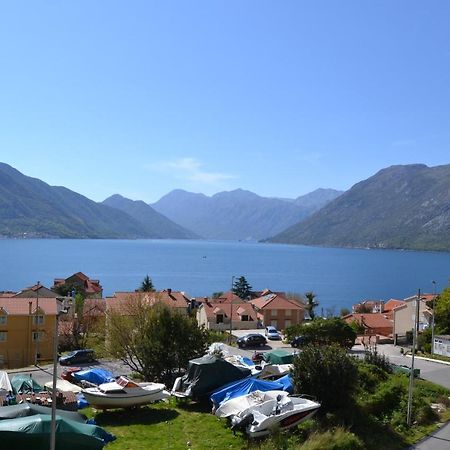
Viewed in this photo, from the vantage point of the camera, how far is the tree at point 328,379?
1739cm

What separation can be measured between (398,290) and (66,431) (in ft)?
471

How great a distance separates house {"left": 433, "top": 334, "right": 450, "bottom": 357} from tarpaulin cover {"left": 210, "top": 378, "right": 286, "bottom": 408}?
86.7 feet

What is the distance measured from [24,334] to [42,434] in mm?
33334

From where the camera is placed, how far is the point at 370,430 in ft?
55.4

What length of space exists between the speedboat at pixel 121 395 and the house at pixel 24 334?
2594 centimetres

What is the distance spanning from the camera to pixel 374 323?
61.1m

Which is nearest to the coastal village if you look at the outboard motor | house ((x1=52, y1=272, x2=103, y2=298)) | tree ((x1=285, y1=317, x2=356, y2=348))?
house ((x1=52, y1=272, x2=103, y2=298))

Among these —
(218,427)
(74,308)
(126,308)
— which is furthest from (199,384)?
(74,308)

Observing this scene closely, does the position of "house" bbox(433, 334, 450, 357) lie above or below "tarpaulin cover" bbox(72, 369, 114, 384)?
below

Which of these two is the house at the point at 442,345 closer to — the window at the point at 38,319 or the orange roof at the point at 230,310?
the orange roof at the point at 230,310

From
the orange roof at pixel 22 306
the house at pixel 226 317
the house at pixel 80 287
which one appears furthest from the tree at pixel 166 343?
the house at pixel 80 287

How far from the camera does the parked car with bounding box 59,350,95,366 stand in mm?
35938

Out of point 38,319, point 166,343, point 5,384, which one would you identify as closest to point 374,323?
point 38,319

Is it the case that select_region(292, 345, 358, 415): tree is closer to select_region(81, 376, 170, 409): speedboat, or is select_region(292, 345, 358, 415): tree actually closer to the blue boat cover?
the blue boat cover
